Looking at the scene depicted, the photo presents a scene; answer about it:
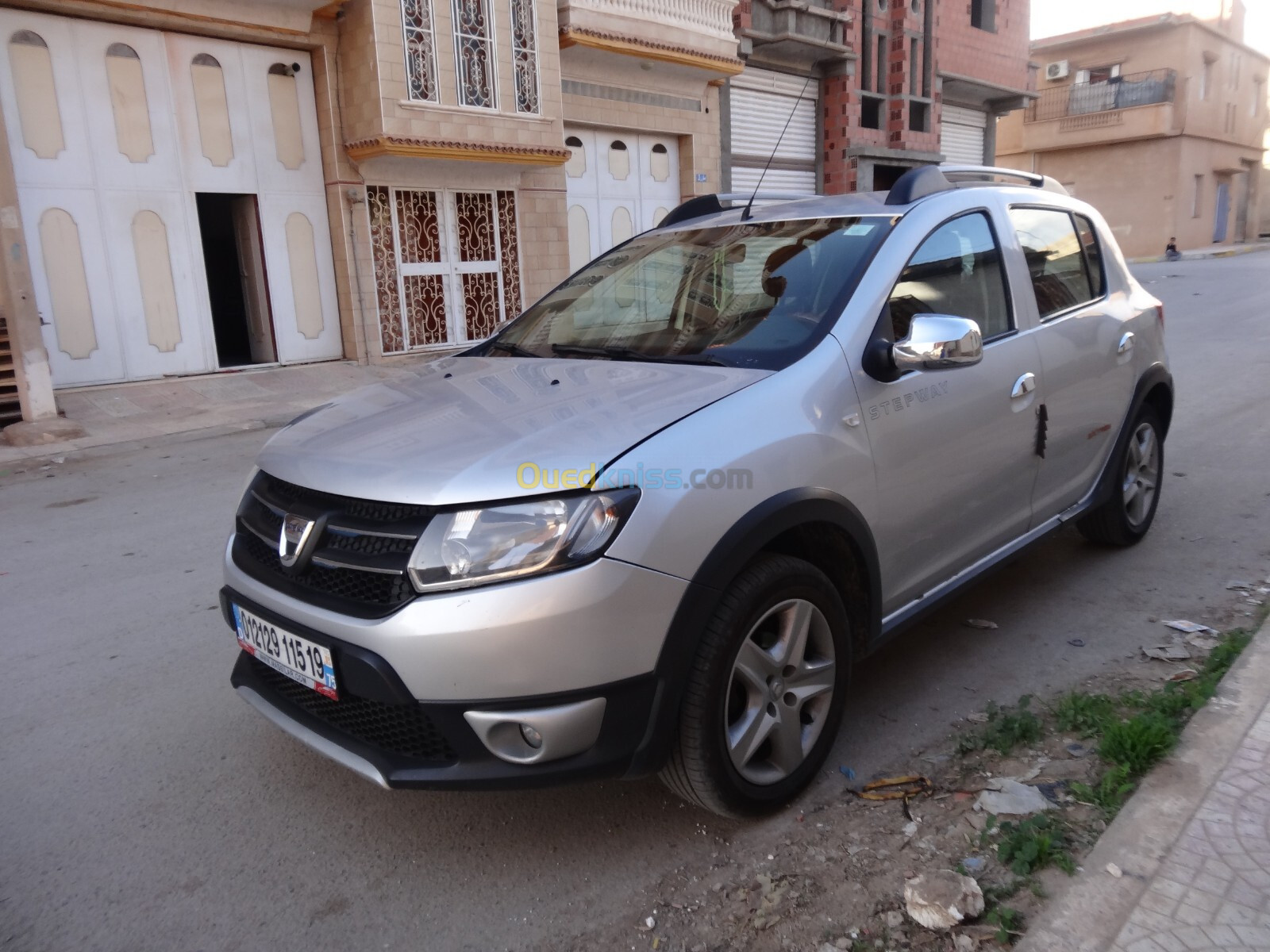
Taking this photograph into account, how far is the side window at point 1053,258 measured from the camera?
12.4ft

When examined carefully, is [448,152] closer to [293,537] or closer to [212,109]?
[212,109]

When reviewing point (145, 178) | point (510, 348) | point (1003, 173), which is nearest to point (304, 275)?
point (145, 178)

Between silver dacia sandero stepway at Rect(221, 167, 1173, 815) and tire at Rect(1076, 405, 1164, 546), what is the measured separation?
0.80 meters

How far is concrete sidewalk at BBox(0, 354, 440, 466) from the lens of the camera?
898cm

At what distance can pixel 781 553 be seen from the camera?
8.55 feet

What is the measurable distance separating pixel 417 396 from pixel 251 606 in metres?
0.80

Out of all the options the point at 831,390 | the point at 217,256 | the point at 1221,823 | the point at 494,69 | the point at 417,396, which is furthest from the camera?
the point at 217,256

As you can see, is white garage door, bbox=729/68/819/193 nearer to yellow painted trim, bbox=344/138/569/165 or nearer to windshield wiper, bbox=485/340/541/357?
yellow painted trim, bbox=344/138/569/165

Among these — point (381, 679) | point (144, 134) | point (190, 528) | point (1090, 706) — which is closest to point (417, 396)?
point (381, 679)

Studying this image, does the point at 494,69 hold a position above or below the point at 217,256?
above

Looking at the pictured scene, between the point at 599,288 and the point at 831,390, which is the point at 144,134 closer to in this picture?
A: the point at 599,288

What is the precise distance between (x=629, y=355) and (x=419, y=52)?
10591 millimetres

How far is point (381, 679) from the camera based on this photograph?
7.15 feet

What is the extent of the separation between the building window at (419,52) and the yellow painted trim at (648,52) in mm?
2539
